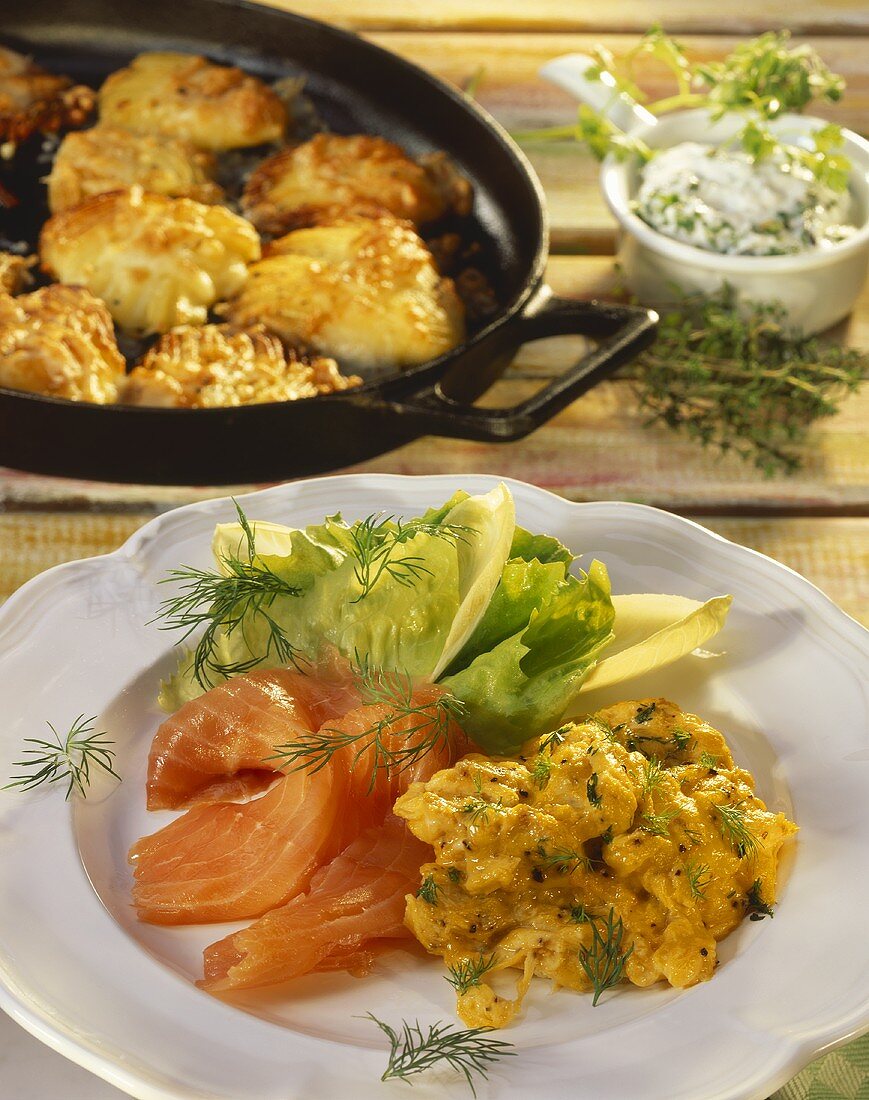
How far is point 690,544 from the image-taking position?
2.92 m

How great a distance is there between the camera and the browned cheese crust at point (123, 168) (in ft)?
13.5

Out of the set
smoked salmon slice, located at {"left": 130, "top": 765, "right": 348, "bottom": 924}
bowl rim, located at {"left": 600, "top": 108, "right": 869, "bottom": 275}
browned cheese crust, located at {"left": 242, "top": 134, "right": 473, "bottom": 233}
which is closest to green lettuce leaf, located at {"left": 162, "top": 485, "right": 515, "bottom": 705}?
smoked salmon slice, located at {"left": 130, "top": 765, "right": 348, "bottom": 924}

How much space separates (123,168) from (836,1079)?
11.0 ft

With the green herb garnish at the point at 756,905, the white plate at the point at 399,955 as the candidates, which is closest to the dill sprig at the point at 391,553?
the white plate at the point at 399,955

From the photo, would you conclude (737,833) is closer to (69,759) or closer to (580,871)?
(580,871)

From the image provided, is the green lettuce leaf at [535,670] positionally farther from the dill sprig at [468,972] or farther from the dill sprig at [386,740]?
the dill sprig at [468,972]

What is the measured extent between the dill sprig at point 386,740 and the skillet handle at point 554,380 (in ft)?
3.35

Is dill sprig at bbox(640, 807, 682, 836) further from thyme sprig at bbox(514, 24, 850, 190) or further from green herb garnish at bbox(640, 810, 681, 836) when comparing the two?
thyme sprig at bbox(514, 24, 850, 190)

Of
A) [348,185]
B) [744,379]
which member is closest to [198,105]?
[348,185]

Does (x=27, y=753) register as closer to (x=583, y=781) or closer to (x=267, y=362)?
(x=583, y=781)

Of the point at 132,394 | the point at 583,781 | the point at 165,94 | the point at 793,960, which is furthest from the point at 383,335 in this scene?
the point at 793,960

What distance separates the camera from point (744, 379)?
154 inches

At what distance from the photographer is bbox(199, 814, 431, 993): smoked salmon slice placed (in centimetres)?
206

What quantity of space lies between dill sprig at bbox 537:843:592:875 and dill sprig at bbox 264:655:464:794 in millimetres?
308
